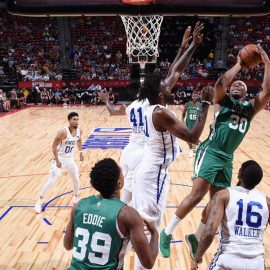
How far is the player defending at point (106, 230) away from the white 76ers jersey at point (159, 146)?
1.07 m

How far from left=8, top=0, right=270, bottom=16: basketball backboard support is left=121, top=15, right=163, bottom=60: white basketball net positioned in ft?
0.92

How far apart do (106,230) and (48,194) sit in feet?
15.3

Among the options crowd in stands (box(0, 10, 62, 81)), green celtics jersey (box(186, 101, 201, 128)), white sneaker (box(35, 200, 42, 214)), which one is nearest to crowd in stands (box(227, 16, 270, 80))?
crowd in stands (box(0, 10, 62, 81))

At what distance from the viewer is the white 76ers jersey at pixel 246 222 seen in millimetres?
2621

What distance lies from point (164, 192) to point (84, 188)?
3.72 meters

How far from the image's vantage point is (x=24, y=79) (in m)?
21.9

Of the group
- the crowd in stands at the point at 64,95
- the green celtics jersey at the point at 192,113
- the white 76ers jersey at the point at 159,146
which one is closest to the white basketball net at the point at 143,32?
the green celtics jersey at the point at 192,113

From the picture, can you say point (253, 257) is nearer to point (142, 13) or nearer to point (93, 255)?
point (93, 255)

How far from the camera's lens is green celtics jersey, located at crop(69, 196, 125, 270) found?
82.5 inches

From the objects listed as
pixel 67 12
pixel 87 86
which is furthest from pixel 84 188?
pixel 87 86

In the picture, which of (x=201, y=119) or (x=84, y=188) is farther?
(x=84, y=188)

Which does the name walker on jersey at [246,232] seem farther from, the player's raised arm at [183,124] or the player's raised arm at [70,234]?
the player's raised arm at [70,234]

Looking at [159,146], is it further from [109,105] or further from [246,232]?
[109,105]

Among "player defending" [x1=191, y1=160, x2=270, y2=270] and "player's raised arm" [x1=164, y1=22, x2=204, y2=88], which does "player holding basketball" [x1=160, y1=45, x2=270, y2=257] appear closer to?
"player's raised arm" [x1=164, y1=22, x2=204, y2=88]
